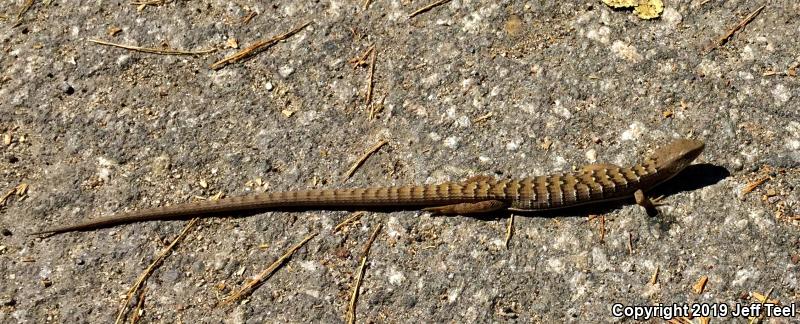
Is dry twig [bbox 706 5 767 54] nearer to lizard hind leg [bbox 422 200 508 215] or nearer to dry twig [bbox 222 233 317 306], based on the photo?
lizard hind leg [bbox 422 200 508 215]

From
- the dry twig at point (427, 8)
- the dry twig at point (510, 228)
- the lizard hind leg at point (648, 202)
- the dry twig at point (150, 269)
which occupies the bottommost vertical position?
the lizard hind leg at point (648, 202)

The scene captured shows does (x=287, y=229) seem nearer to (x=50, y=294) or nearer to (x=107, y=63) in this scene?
(x=50, y=294)

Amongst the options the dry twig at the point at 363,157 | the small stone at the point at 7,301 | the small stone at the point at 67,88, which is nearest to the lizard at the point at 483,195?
the dry twig at the point at 363,157

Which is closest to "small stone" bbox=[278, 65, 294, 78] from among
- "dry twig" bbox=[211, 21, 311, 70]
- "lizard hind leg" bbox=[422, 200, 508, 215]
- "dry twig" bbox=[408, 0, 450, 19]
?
"dry twig" bbox=[211, 21, 311, 70]

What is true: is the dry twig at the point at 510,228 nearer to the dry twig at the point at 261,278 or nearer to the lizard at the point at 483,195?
the lizard at the point at 483,195

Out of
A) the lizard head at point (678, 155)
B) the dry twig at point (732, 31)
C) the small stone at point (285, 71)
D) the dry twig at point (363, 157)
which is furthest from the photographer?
the small stone at point (285, 71)

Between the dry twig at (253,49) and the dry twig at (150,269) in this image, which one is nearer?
the dry twig at (150,269)

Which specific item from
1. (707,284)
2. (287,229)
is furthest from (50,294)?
(707,284)

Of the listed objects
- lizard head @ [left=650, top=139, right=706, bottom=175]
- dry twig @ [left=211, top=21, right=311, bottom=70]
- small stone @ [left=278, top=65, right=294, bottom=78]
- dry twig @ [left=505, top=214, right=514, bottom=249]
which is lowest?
dry twig @ [left=505, top=214, right=514, bottom=249]
